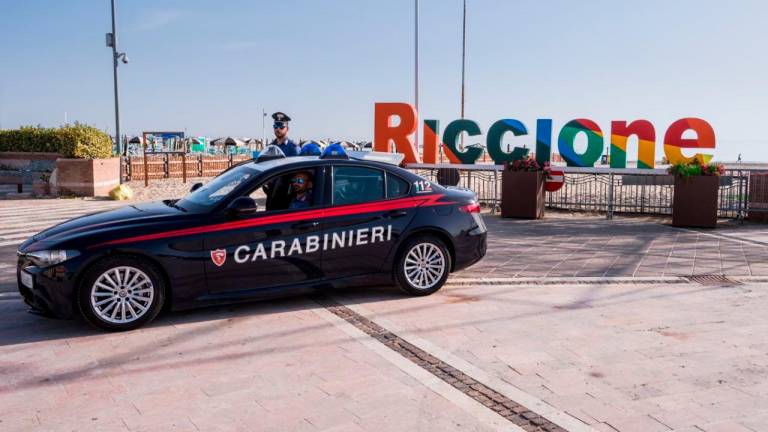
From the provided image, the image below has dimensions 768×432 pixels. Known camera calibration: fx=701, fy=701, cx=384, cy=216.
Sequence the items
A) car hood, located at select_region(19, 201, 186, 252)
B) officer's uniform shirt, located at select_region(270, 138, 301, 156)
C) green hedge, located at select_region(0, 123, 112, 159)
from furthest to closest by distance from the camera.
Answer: green hedge, located at select_region(0, 123, 112, 159) < officer's uniform shirt, located at select_region(270, 138, 301, 156) < car hood, located at select_region(19, 201, 186, 252)

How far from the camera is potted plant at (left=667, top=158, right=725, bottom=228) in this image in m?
13.1

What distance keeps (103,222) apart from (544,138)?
11.5 metres

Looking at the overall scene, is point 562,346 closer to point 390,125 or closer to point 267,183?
point 267,183

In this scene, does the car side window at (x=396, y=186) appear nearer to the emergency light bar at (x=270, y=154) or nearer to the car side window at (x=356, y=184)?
the car side window at (x=356, y=184)

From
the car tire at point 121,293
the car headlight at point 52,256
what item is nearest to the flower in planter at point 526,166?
the car tire at point 121,293

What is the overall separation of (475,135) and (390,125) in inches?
88.0

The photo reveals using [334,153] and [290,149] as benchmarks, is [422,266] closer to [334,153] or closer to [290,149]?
[334,153]

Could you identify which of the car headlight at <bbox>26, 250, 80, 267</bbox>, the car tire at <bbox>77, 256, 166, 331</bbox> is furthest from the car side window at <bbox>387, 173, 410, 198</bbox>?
the car headlight at <bbox>26, 250, 80, 267</bbox>

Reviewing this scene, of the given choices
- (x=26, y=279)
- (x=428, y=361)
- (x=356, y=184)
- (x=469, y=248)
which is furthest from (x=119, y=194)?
(x=428, y=361)

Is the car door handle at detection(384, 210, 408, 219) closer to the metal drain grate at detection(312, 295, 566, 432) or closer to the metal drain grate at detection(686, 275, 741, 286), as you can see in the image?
the metal drain grate at detection(312, 295, 566, 432)

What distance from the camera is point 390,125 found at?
18094mm

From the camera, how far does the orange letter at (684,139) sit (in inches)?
575

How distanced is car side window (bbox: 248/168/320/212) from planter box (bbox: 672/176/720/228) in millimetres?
9103

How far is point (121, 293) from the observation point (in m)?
5.89
